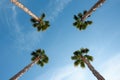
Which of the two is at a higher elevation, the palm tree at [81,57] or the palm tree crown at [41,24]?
the palm tree crown at [41,24]

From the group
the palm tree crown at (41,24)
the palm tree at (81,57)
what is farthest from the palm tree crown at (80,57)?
the palm tree crown at (41,24)

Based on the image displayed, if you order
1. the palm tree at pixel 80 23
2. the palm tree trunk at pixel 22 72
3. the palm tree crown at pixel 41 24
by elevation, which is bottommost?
the palm tree trunk at pixel 22 72

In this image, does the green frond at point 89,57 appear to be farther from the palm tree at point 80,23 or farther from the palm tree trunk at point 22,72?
the palm tree trunk at point 22,72

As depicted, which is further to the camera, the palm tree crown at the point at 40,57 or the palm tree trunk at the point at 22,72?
the palm tree crown at the point at 40,57

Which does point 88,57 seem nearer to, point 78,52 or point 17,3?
point 78,52

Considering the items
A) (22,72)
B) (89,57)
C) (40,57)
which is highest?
(40,57)

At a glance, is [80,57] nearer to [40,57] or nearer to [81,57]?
[81,57]

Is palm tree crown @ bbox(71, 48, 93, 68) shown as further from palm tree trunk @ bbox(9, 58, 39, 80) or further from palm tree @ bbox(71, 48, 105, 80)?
palm tree trunk @ bbox(9, 58, 39, 80)

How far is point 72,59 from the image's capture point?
39625mm

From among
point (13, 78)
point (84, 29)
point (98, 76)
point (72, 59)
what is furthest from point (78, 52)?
point (13, 78)

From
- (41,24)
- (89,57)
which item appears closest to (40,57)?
(41,24)

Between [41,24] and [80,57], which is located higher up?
[41,24]

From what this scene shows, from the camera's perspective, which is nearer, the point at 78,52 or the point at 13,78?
the point at 13,78

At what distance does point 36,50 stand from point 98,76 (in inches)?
595
